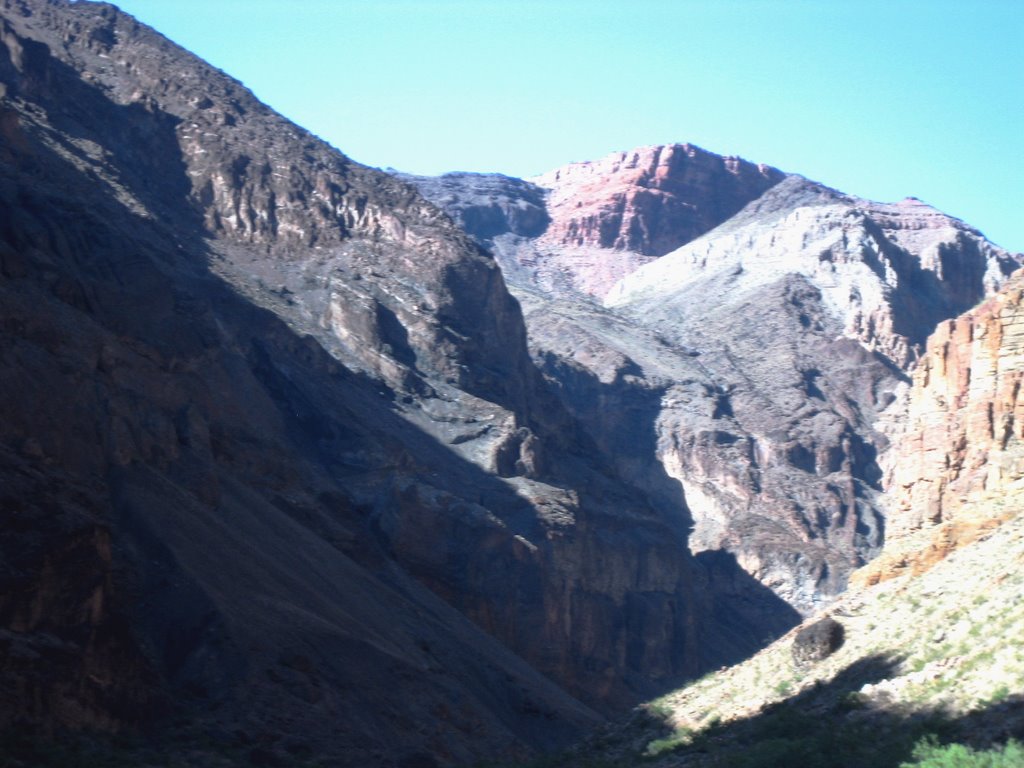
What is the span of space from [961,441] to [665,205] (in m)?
150

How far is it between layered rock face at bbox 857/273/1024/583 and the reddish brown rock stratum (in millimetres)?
143008

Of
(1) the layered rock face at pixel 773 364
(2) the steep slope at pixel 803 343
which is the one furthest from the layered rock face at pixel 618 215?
(1) the layered rock face at pixel 773 364

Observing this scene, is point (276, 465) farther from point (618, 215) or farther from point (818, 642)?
point (618, 215)

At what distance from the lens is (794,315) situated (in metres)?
136

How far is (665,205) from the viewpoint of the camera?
19438 centimetres

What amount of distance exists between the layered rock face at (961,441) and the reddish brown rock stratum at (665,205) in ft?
469

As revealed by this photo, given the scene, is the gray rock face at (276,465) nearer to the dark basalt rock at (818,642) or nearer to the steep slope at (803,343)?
the steep slope at (803,343)

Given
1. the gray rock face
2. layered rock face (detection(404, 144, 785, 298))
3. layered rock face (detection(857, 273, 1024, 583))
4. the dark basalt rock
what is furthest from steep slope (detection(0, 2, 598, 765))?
layered rock face (detection(404, 144, 785, 298))

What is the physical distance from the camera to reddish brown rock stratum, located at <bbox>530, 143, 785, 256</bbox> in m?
193

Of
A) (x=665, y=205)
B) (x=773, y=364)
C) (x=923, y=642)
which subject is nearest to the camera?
(x=923, y=642)

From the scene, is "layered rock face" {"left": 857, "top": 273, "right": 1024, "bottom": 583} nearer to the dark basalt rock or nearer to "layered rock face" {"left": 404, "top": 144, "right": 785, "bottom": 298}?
the dark basalt rock

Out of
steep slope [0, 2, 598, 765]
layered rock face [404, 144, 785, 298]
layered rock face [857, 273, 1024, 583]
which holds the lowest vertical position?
steep slope [0, 2, 598, 765]

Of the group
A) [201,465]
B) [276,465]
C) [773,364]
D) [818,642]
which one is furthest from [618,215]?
[818,642]

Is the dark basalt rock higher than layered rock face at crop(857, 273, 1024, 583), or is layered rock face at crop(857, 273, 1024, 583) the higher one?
layered rock face at crop(857, 273, 1024, 583)
